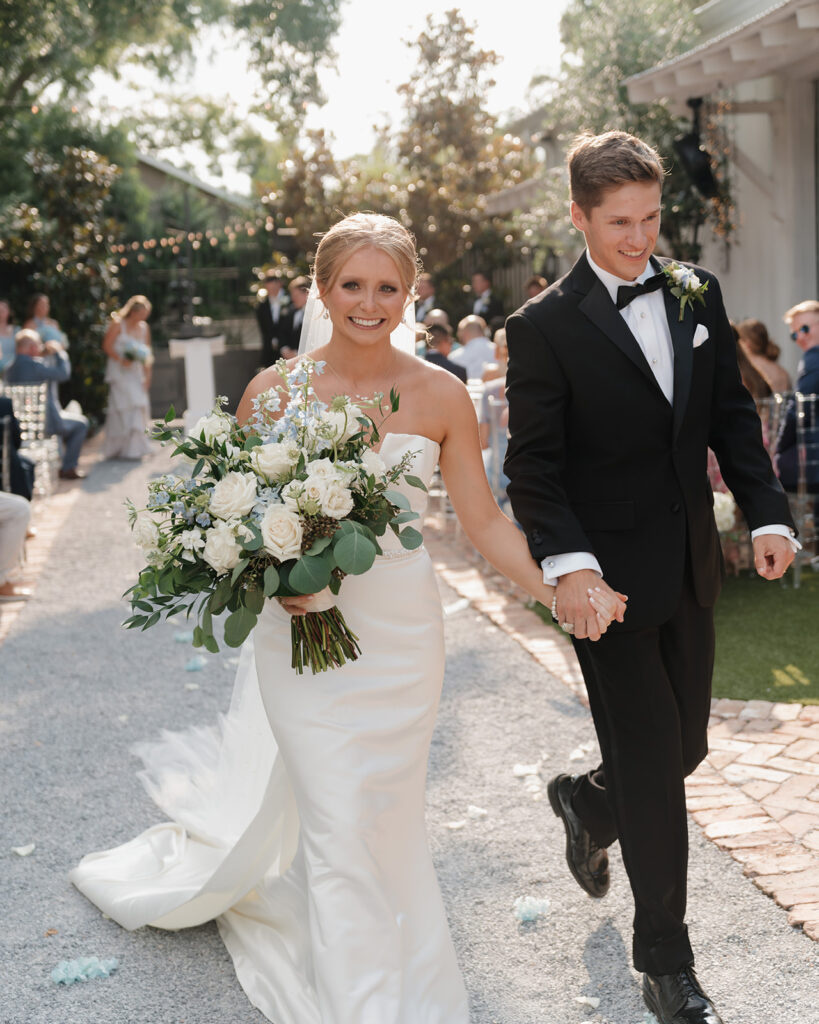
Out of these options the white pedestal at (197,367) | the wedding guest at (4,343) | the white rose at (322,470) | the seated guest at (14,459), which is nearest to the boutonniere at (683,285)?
the white rose at (322,470)

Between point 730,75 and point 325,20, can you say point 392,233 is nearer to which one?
point 730,75

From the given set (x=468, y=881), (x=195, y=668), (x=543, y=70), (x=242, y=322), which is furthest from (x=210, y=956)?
(x=543, y=70)

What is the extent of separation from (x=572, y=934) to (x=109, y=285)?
17.7 m

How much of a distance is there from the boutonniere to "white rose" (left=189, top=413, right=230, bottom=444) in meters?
1.25

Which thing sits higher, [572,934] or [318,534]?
[318,534]

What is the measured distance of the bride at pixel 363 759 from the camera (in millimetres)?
3092

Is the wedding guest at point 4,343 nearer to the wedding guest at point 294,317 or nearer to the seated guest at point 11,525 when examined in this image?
the wedding guest at point 294,317

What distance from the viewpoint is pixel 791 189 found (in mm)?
11445

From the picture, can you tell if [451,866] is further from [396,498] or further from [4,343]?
[4,343]

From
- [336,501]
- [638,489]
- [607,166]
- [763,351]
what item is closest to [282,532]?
[336,501]

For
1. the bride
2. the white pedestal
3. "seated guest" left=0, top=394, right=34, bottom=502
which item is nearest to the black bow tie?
the bride

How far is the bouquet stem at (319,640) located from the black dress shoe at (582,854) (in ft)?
3.53

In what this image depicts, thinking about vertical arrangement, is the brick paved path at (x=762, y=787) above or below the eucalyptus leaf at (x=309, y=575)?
below

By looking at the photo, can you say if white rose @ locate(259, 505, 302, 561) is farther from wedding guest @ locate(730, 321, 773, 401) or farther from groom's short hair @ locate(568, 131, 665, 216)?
wedding guest @ locate(730, 321, 773, 401)
